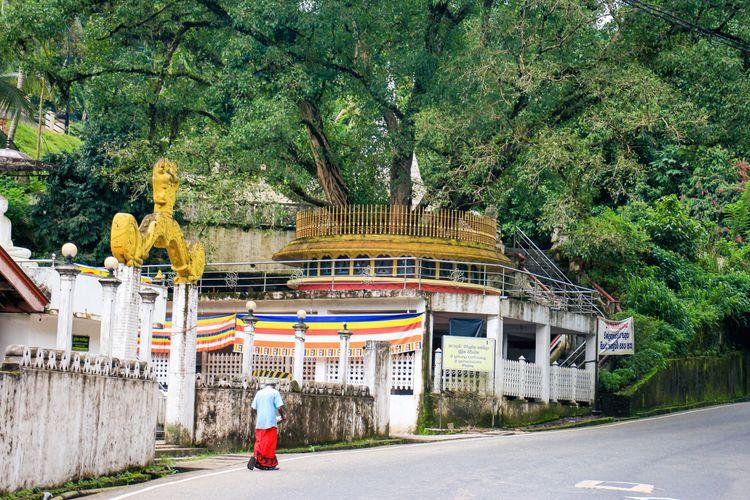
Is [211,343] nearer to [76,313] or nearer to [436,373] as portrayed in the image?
[76,313]

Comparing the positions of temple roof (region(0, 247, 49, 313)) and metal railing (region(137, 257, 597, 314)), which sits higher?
metal railing (region(137, 257, 597, 314))

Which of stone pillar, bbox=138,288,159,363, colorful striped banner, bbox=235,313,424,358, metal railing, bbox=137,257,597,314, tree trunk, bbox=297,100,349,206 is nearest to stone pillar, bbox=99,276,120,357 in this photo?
stone pillar, bbox=138,288,159,363

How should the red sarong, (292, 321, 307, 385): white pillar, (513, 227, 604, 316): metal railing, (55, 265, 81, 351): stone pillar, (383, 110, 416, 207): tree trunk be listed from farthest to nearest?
(513, 227, 604, 316): metal railing, (383, 110, 416, 207): tree trunk, (292, 321, 307, 385): white pillar, the red sarong, (55, 265, 81, 351): stone pillar

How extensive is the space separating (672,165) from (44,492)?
36.0 m

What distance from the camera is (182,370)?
1900 centimetres

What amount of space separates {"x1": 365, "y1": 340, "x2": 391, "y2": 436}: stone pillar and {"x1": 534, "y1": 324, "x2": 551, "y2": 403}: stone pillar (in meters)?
6.66

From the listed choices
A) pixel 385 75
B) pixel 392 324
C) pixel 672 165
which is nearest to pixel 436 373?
pixel 392 324

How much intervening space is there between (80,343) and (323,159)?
29.1ft

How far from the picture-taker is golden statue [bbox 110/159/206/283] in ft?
57.2

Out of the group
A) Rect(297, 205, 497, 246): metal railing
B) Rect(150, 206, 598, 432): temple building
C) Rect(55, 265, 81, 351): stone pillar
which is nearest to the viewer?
Rect(55, 265, 81, 351): stone pillar

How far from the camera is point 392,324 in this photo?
2656cm

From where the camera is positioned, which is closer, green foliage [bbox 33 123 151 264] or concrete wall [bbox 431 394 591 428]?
concrete wall [bbox 431 394 591 428]

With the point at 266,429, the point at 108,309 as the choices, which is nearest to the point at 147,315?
the point at 108,309

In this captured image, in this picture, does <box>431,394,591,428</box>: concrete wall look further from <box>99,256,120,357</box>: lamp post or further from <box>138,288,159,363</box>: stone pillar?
<box>99,256,120,357</box>: lamp post
